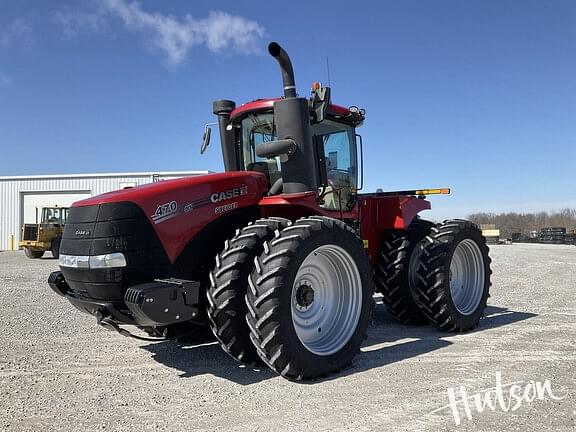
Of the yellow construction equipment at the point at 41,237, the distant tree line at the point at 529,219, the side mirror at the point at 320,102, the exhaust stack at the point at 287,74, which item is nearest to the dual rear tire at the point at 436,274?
the side mirror at the point at 320,102

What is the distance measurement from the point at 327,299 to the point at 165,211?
1.86 metres

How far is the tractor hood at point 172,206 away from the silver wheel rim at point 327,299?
100 centimetres

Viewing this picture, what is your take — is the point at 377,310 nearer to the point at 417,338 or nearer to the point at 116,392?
the point at 417,338

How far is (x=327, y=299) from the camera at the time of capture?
16.9 ft

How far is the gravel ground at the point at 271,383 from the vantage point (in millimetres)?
3586

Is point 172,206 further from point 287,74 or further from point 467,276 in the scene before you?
point 467,276

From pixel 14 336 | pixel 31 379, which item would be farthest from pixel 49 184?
pixel 31 379

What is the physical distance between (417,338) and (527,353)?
1.26m

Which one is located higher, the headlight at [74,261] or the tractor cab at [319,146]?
the tractor cab at [319,146]

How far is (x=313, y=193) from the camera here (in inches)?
206

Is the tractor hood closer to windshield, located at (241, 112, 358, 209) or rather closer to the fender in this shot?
windshield, located at (241, 112, 358, 209)

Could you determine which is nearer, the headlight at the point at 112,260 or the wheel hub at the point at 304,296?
the headlight at the point at 112,260

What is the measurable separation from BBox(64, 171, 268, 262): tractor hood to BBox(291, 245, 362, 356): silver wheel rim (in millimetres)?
1003

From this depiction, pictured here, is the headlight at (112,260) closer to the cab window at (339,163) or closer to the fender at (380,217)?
the cab window at (339,163)
